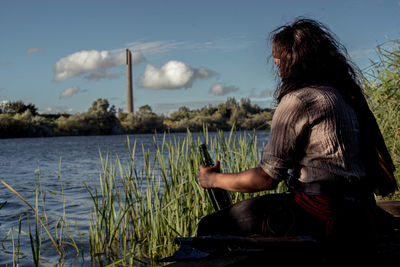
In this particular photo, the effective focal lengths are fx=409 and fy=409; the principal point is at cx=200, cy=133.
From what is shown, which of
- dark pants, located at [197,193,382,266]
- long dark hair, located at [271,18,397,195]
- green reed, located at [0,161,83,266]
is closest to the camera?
dark pants, located at [197,193,382,266]

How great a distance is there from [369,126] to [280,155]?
47 cm

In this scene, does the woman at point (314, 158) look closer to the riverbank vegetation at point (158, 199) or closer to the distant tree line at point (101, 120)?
the riverbank vegetation at point (158, 199)

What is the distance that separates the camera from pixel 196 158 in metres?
3.94

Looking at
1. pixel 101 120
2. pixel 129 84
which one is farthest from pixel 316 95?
pixel 129 84

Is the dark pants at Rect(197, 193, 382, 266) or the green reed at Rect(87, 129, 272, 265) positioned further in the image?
the green reed at Rect(87, 129, 272, 265)

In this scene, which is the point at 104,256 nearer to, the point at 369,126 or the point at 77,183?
the point at 369,126

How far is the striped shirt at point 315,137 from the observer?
1.75m

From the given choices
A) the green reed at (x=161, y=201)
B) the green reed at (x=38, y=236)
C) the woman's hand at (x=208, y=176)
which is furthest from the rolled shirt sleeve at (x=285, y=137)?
the green reed at (x=161, y=201)

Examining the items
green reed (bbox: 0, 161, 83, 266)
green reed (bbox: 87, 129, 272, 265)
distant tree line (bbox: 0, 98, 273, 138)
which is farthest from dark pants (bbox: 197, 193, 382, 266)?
distant tree line (bbox: 0, 98, 273, 138)

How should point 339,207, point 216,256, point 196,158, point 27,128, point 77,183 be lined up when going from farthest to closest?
point 27,128 → point 77,183 → point 196,158 → point 216,256 → point 339,207

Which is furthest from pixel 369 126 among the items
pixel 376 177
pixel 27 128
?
pixel 27 128

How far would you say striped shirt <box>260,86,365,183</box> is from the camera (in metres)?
1.75

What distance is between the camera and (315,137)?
1.77 metres

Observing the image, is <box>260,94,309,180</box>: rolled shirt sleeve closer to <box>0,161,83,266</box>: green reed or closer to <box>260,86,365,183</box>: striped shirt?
<box>260,86,365,183</box>: striped shirt
